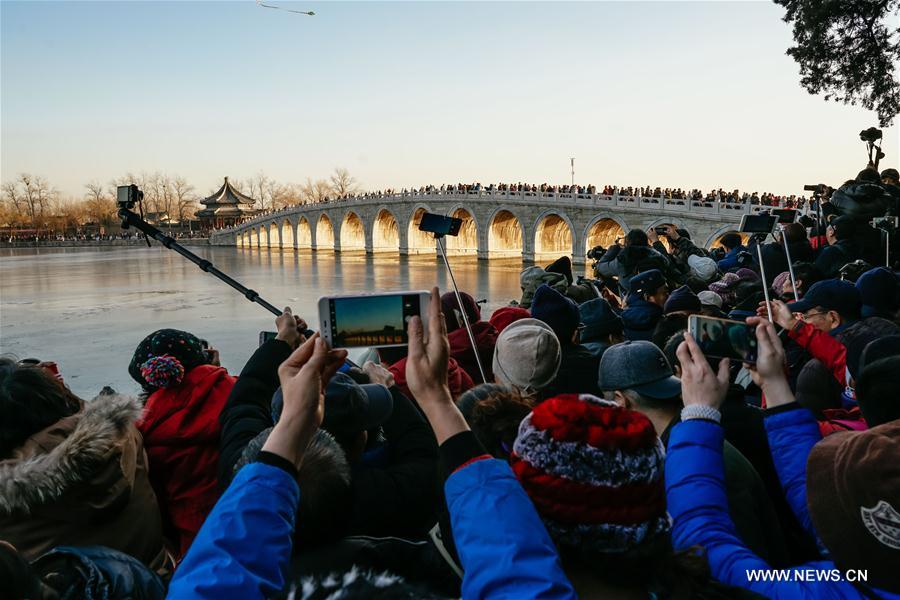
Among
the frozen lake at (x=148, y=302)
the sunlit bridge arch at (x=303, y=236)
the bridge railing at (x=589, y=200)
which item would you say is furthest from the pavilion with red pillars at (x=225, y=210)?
the frozen lake at (x=148, y=302)

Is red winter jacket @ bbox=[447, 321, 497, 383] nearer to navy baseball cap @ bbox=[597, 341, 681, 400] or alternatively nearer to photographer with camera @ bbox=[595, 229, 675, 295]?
navy baseball cap @ bbox=[597, 341, 681, 400]

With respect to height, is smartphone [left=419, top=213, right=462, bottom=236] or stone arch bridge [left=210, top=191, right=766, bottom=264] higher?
stone arch bridge [left=210, top=191, right=766, bottom=264]

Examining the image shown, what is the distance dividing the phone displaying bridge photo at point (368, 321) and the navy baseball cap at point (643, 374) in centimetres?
60

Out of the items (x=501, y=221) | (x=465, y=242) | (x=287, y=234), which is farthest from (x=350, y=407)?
(x=287, y=234)

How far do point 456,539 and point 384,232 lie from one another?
140ft

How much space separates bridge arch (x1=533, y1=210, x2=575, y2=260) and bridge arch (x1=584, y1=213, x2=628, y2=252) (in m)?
1.07

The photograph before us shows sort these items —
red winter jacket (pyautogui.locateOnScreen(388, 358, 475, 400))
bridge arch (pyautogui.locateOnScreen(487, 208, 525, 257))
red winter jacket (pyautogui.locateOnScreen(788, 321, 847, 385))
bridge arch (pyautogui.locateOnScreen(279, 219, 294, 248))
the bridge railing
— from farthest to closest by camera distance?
bridge arch (pyautogui.locateOnScreen(279, 219, 294, 248)) < bridge arch (pyautogui.locateOnScreen(487, 208, 525, 257)) < the bridge railing < red winter jacket (pyautogui.locateOnScreen(388, 358, 475, 400)) < red winter jacket (pyautogui.locateOnScreen(788, 321, 847, 385))

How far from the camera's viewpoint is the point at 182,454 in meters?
1.81

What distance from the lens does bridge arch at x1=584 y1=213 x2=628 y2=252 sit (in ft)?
79.2

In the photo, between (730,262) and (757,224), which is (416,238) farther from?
(757,224)

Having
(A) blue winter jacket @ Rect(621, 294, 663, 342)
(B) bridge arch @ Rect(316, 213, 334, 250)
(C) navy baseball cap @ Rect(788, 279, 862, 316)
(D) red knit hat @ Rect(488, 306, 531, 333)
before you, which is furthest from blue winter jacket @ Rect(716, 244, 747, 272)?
(B) bridge arch @ Rect(316, 213, 334, 250)

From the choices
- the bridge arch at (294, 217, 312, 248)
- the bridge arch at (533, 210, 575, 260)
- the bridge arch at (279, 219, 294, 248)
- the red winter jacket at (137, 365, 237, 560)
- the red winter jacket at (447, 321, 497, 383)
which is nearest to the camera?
the red winter jacket at (137, 365, 237, 560)

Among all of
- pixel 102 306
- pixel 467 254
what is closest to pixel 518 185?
pixel 467 254

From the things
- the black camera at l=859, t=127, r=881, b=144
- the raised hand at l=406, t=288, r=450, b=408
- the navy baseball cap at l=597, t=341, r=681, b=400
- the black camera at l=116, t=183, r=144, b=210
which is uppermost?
the black camera at l=859, t=127, r=881, b=144
